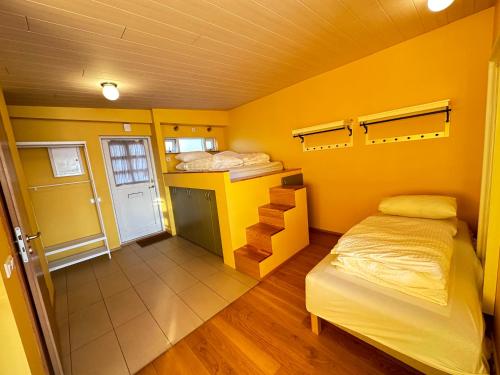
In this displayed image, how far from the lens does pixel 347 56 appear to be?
7.75 feet

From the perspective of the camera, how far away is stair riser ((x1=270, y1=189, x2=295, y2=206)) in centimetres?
267

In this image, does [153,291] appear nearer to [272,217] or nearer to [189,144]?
[272,217]

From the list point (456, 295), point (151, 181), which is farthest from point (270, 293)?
point (151, 181)

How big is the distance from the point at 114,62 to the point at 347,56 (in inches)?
99.0

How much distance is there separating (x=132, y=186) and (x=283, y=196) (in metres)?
2.88

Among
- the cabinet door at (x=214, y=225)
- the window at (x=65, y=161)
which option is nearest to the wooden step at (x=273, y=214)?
the cabinet door at (x=214, y=225)

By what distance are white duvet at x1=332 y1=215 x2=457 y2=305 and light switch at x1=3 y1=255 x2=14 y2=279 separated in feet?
6.08

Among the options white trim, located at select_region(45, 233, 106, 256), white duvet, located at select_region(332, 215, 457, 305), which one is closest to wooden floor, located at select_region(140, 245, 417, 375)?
white duvet, located at select_region(332, 215, 457, 305)

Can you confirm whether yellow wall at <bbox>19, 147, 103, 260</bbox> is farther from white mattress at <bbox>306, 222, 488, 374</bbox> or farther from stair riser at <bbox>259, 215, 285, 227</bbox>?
white mattress at <bbox>306, 222, 488, 374</bbox>

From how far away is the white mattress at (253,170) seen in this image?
2592 mm

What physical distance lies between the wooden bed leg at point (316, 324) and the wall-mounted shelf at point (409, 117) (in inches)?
83.5

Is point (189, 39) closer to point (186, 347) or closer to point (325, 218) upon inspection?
point (186, 347)

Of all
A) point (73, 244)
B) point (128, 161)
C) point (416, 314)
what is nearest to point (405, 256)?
point (416, 314)

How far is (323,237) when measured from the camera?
10.1 ft
